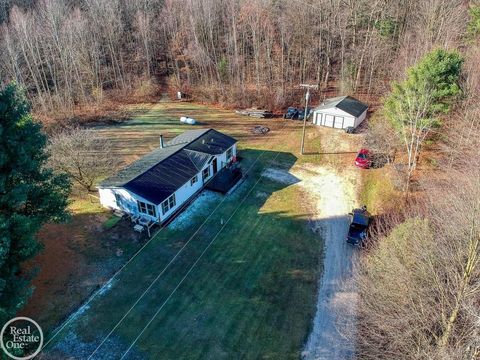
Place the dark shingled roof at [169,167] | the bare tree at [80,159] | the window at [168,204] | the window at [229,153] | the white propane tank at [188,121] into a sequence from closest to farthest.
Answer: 1. the dark shingled roof at [169,167]
2. the window at [168,204]
3. the bare tree at [80,159]
4. the window at [229,153]
5. the white propane tank at [188,121]

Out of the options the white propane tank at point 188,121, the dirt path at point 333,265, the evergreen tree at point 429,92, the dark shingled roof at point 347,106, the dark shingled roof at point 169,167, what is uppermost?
the evergreen tree at point 429,92

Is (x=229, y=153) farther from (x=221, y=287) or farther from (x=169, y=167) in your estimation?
(x=221, y=287)

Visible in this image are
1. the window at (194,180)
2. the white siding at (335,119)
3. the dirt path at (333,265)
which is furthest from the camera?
the white siding at (335,119)

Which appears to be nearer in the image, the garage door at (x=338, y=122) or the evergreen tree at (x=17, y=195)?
the evergreen tree at (x=17, y=195)

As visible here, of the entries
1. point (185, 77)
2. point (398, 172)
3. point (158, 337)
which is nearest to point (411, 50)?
point (398, 172)

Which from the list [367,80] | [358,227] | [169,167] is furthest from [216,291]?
[367,80]

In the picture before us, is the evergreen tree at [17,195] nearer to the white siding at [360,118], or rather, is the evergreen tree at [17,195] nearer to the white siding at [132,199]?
the white siding at [132,199]

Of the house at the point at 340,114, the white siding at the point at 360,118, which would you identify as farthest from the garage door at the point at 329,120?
the white siding at the point at 360,118
